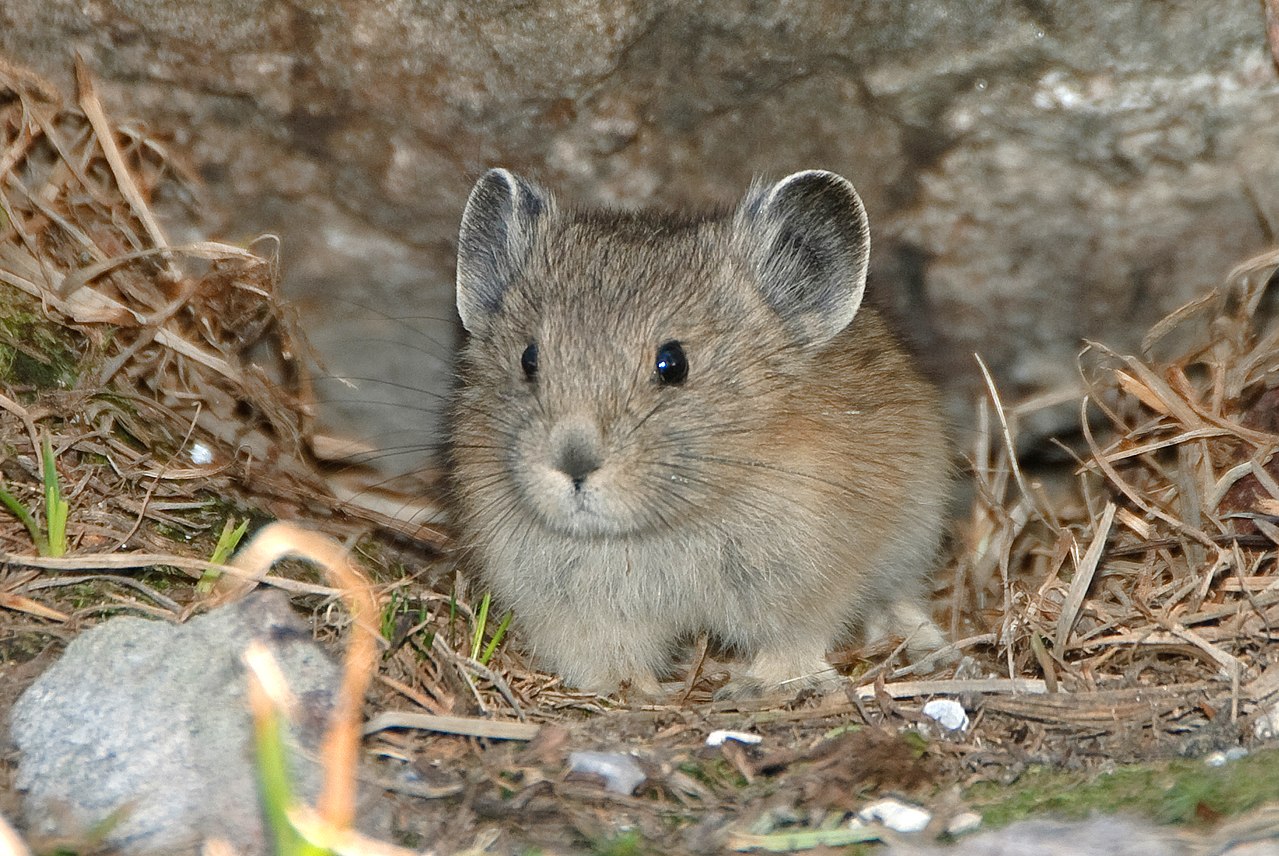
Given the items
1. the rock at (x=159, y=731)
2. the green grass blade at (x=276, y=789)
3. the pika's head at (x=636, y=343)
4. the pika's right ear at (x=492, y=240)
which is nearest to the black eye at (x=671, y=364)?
the pika's head at (x=636, y=343)

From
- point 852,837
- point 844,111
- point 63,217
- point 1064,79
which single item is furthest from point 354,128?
point 852,837

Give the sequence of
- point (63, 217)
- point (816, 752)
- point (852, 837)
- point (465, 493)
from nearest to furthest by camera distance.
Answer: point (852, 837)
point (816, 752)
point (465, 493)
point (63, 217)

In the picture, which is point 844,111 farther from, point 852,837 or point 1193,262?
point 852,837

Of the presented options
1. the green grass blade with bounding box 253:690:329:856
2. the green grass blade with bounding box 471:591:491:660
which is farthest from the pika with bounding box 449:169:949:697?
the green grass blade with bounding box 253:690:329:856

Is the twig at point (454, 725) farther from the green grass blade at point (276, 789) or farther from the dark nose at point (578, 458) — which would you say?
the green grass blade at point (276, 789)

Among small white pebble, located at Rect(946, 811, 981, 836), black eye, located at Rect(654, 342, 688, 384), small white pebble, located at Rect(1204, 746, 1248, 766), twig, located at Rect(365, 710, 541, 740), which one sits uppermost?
black eye, located at Rect(654, 342, 688, 384)

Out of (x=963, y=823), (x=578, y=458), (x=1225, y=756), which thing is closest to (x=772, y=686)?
(x=578, y=458)

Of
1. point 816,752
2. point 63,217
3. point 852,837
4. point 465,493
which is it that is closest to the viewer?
point 852,837

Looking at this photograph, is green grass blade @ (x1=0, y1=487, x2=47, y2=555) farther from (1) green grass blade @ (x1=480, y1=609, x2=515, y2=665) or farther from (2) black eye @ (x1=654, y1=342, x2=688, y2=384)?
(2) black eye @ (x1=654, y1=342, x2=688, y2=384)
